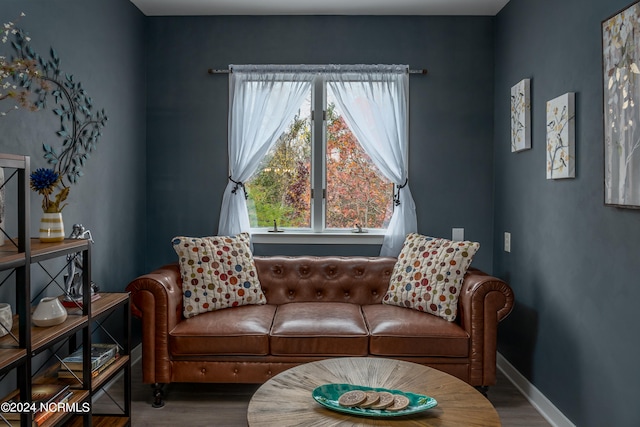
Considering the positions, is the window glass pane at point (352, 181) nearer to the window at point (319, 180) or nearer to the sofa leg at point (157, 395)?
the window at point (319, 180)

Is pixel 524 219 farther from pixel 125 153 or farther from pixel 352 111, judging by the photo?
pixel 125 153

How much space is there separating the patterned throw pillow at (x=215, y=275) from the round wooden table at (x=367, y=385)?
1.09m

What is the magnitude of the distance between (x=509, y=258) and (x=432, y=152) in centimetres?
99

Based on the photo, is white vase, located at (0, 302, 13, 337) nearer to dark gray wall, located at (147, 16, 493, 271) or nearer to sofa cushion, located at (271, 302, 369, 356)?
sofa cushion, located at (271, 302, 369, 356)

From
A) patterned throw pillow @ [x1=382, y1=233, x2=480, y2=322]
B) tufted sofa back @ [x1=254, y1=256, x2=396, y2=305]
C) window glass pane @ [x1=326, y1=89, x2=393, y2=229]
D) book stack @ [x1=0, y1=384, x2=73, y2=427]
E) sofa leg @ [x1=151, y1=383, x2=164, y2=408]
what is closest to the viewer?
book stack @ [x1=0, y1=384, x2=73, y2=427]

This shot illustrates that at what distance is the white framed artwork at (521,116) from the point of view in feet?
9.47

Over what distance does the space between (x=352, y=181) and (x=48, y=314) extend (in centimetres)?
234

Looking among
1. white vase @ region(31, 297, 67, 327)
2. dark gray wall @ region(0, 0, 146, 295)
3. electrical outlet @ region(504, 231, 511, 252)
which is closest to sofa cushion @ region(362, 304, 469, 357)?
electrical outlet @ region(504, 231, 511, 252)

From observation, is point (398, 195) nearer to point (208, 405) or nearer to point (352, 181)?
point (352, 181)

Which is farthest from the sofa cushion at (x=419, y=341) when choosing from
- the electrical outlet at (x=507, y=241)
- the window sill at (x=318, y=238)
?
the window sill at (x=318, y=238)

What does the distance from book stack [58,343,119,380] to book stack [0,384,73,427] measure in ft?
0.26

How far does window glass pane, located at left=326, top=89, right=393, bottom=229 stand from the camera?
360 cm

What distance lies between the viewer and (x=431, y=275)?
2.87 metres

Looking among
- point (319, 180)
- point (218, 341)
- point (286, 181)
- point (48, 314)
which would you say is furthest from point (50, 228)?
point (319, 180)
